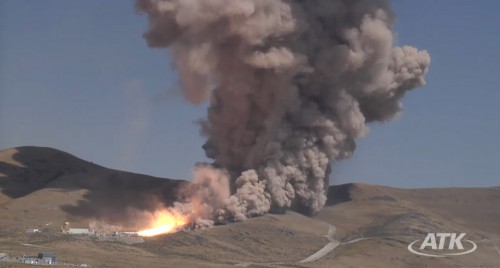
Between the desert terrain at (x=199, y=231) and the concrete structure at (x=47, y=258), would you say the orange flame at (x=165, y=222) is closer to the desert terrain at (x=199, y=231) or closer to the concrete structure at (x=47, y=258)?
the desert terrain at (x=199, y=231)

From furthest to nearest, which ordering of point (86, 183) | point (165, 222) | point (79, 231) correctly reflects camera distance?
point (86, 183) → point (165, 222) → point (79, 231)

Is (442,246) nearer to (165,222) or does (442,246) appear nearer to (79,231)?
(165,222)

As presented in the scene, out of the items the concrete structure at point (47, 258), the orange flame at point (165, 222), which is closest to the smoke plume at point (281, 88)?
the orange flame at point (165, 222)

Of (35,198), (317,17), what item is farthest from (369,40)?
(35,198)

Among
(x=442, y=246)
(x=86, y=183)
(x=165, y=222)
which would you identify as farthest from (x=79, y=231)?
(x=442, y=246)

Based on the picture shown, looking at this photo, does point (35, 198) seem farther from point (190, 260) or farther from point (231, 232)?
point (190, 260)

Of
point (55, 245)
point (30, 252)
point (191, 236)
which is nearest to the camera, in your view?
point (30, 252)
